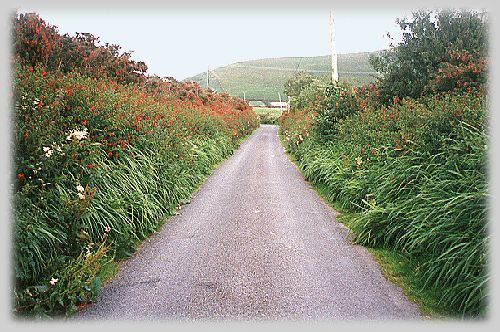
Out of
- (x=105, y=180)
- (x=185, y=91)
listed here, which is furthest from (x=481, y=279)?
(x=185, y=91)

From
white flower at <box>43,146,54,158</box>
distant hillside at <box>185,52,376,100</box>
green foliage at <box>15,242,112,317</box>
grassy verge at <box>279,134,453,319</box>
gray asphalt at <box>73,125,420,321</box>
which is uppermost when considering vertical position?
distant hillside at <box>185,52,376,100</box>

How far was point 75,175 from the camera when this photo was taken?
5801 mm

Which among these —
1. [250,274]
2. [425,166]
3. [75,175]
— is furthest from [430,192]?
[75,175]

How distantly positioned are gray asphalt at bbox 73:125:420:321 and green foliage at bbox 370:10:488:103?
5110mm

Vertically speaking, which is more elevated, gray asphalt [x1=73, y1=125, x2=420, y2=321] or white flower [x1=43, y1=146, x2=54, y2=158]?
white flower [x1=43, y1=146, x2=54, y2=158]

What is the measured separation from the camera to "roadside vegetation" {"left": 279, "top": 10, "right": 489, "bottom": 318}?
4.61 meters

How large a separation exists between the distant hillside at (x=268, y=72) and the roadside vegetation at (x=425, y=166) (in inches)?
2415

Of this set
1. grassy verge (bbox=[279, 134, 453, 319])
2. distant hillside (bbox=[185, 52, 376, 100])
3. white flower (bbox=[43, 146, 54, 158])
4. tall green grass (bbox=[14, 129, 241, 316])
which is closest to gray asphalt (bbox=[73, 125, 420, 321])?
grassy verge (bbox=[279, 134, 453, 319])

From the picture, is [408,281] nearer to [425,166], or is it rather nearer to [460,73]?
[425,166]

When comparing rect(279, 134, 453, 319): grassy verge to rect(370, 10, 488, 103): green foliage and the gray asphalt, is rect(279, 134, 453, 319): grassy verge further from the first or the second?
rect(370, 10, 488, 103): green foliage

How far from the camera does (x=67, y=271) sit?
4516mm

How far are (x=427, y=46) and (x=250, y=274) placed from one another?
902cm

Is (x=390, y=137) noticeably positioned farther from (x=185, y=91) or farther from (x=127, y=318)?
(x=185, y=91)

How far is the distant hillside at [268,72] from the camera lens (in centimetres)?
8506
